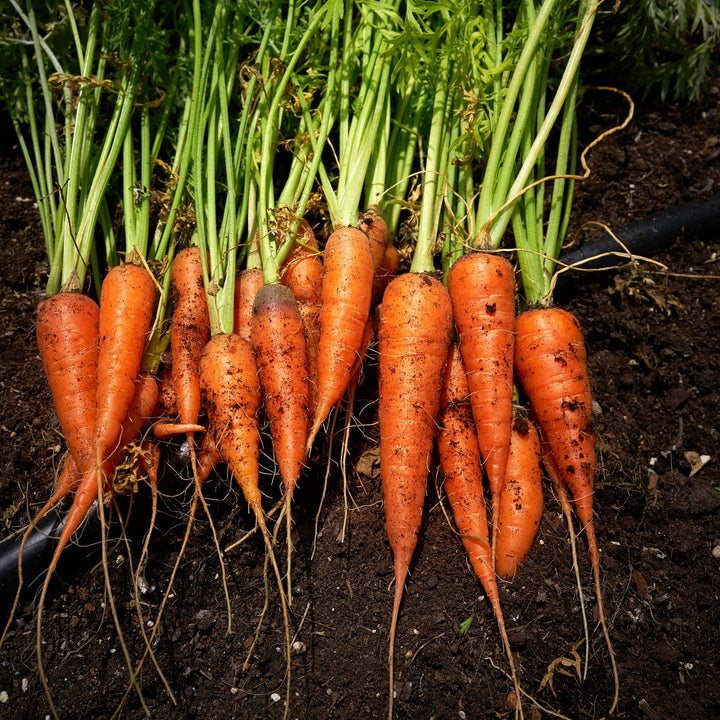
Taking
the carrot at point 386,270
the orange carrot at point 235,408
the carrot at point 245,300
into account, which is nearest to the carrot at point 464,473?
the carrot at point 386,270

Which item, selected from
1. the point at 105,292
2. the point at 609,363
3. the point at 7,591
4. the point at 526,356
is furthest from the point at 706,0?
the point at 7,591

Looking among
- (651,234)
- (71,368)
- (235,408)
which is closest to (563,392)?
(651,234)

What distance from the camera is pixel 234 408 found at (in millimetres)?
1873

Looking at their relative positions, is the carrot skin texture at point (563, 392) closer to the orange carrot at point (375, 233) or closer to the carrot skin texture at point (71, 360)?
the orange carrot at point (375, 233)

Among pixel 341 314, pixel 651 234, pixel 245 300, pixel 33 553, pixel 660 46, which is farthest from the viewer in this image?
A: pixel 660 46

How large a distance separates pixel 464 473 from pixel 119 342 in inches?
50.5

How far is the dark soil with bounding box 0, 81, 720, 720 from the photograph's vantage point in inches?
67.1

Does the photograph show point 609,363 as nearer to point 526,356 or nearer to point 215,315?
point 526,356

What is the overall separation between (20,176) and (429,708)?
8.91 ft

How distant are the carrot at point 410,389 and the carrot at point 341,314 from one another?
112 millimetres

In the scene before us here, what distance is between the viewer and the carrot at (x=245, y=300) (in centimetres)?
207

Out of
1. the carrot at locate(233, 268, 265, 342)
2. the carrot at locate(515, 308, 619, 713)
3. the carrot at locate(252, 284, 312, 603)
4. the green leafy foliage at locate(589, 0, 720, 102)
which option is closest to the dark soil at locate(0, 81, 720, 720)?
the carrot at locate(515, 308, 619, 713)

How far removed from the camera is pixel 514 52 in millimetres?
2078

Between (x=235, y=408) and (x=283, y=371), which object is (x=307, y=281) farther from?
(x=235, y=408)
